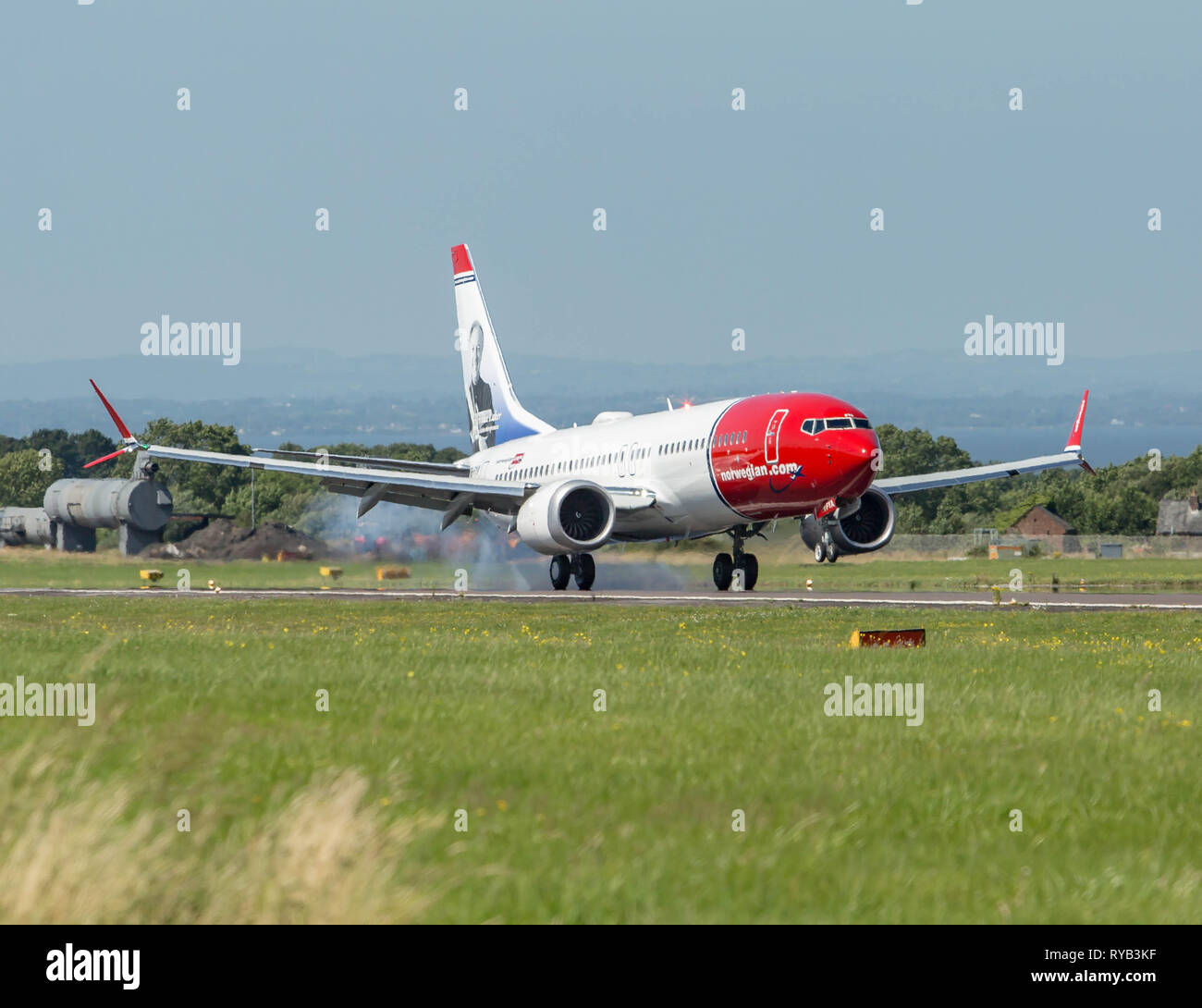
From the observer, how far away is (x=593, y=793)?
11461 millimetres

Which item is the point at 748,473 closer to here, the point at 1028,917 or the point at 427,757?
the point at 427,757

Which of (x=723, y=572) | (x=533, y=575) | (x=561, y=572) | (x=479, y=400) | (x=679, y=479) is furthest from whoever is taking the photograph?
(x=479, y=400)

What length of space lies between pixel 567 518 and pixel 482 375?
729 inches

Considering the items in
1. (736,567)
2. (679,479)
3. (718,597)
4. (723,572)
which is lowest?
(718,597)

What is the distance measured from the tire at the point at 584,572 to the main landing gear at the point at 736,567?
3.88 meters

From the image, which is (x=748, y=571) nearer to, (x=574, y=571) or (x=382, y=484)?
(x=574, y=571)

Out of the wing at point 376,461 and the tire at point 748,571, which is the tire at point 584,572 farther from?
the wing at point 376,461

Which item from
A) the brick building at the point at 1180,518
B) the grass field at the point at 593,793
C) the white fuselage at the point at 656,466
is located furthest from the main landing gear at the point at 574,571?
the brick building at the point at 1180,518

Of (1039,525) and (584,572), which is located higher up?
(1039,525)

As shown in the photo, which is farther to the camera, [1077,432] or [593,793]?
[1077,432]

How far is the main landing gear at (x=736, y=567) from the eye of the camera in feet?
162

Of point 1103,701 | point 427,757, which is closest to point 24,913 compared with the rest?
point 427,757

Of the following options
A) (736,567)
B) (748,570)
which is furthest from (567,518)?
(748,570)

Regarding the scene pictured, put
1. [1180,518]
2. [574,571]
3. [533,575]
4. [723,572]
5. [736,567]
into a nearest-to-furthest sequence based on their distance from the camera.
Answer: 1. [736,567]
2. [723,572]
3. [574,571]
4. [533,575]
5. [1180,518]
